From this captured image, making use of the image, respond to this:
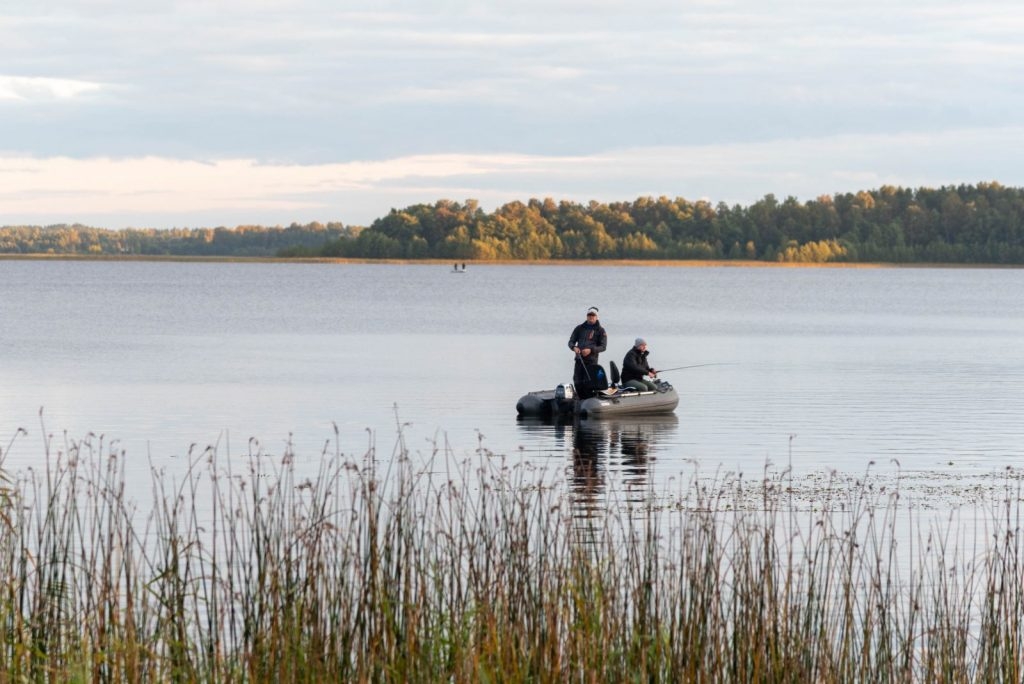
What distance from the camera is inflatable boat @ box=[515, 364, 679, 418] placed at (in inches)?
977

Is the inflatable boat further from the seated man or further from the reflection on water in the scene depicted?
the reflection on water

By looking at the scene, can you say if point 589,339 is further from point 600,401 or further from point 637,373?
point 637,373

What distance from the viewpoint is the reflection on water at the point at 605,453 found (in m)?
17.1

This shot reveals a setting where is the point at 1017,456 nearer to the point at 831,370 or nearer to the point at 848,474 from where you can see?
the point at 848,474

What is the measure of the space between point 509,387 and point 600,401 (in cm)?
920

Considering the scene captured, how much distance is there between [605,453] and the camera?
70.8ft

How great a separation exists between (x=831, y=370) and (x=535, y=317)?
3685cm

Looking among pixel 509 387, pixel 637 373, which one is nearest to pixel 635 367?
pixel 637 373

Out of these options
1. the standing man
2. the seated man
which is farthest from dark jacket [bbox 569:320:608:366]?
the seated man

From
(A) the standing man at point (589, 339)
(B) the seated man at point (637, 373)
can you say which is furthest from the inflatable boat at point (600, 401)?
(A) the standing man at point (589, 339)

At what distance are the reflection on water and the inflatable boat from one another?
8.4 inches

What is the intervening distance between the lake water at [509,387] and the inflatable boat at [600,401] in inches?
11.1

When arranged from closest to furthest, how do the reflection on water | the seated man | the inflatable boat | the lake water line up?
the reflection on water → the lake water → the inflatable boat → the seated man

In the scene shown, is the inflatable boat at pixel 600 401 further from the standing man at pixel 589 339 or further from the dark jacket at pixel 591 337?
the dark jacket at pixel 591 337
